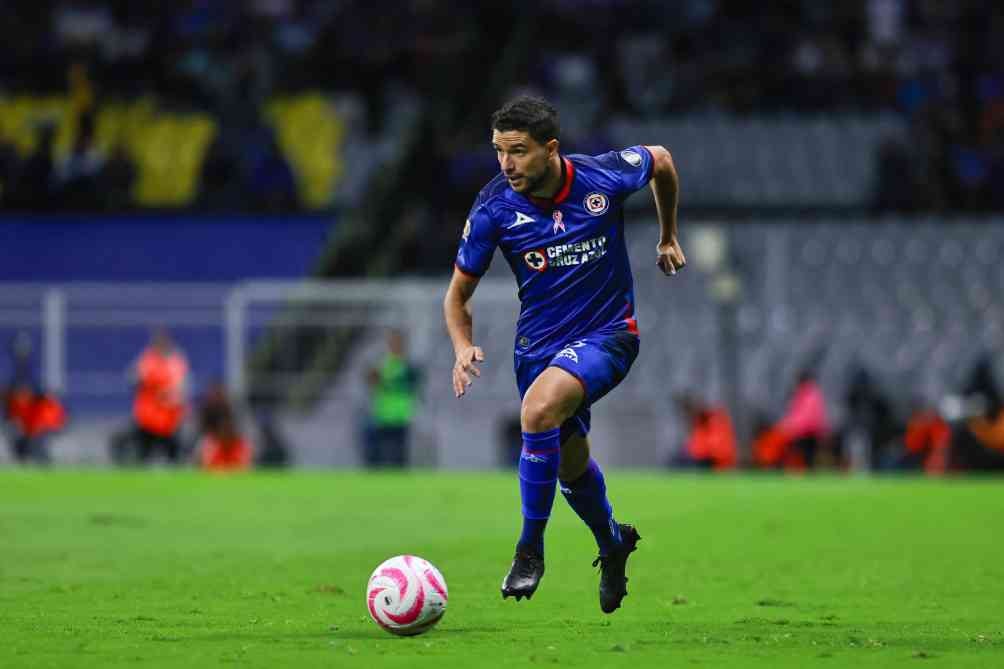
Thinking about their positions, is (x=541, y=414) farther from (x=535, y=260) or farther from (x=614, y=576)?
(x=614, y=576)

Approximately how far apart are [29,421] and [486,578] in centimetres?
1697

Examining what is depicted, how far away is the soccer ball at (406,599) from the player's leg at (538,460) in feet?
1.68

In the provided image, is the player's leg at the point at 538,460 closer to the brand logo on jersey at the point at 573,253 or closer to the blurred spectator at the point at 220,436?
the brand logo on jersey at the point at 573,253

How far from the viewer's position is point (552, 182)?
8688 mm

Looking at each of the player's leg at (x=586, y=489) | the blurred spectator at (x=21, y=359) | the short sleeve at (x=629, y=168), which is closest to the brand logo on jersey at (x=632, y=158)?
the short sleeve at (x=629, y=168)

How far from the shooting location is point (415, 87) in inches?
1266

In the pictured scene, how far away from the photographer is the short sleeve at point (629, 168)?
8.91 meters

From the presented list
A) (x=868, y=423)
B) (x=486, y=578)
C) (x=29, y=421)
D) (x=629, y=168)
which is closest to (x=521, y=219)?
(x=629, y=168)

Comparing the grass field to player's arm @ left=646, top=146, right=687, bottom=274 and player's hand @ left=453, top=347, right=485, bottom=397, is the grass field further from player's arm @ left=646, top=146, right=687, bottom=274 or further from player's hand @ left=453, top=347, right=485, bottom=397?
player's arm @ left=646, top=146, right=687, bottom=274

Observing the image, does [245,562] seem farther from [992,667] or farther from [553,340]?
[992,667]

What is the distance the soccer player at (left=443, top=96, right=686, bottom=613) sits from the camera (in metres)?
8.46

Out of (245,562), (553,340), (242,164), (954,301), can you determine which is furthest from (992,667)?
(242,164)

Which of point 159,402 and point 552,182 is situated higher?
point 552,182

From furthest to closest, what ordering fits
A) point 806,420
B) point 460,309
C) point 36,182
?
point 36,182 → point 806,420 → point 460,309
